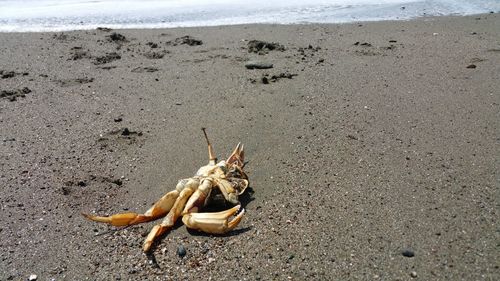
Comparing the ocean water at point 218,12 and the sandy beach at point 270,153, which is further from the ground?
the ocean water at point 218,12

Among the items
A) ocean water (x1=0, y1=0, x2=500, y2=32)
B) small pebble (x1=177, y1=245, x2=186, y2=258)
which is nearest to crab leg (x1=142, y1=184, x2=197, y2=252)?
small pebble (x1=177, y1=245, x2=186, y2=258)

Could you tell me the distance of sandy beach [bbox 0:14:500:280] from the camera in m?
2.86

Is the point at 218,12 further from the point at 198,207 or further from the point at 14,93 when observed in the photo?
the point at 198,207

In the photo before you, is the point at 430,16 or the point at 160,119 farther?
the point at 430,16

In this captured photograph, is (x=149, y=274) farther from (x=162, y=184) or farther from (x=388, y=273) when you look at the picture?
(x=388, y=273)

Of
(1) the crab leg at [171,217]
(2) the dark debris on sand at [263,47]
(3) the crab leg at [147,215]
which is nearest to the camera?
(1) the crab leg at [171,217]

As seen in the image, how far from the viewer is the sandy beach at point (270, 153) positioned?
2857 millimetres

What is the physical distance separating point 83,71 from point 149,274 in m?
4.41

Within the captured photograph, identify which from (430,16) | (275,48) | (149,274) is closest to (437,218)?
(149,274)

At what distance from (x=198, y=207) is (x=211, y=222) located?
0.19m

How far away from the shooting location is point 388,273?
2.67 metres

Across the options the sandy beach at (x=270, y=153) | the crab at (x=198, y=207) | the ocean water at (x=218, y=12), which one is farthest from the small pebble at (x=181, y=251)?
the ocean water at (x=218, y=12)

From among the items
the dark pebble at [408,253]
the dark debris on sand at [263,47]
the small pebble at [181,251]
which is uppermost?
the dark debris on sand at [263,47]

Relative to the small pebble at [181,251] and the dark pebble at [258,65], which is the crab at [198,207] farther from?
the dark pebble at [258,65]
